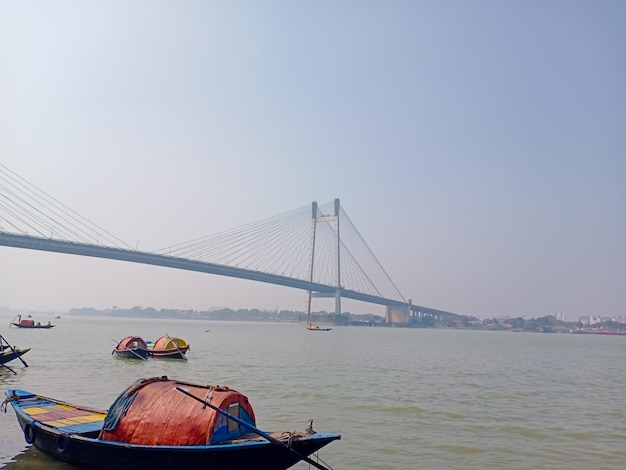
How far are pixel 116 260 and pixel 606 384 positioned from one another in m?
50.6

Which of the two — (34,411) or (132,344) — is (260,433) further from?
(132,344)

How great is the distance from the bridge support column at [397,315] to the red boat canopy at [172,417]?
106614 mm

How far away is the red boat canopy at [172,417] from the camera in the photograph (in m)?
7.98

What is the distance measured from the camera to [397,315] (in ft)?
383

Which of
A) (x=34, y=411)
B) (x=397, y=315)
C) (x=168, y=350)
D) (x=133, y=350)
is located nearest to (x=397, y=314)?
(x=397, y=315)

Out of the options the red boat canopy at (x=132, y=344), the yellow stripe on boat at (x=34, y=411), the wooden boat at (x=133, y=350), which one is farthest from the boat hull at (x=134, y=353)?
the yellow stripe on boat at (x=34, y=411)

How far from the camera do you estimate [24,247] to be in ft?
170

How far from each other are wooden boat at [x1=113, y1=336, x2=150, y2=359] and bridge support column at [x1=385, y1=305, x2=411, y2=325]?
89.5 meters

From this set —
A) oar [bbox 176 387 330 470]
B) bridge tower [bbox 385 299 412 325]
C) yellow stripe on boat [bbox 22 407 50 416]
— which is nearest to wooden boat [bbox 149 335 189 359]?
yellow stripe on boat [bbox 22 407 50 416]

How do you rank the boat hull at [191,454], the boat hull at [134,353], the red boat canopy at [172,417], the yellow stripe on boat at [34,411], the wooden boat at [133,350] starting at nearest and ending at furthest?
the boat hull at [191,454] → the red boat canopy at [172,417] → the yellow stripe on boat at [34,411] → the boat hull at [134,353] → the wooden boat at [133,350]

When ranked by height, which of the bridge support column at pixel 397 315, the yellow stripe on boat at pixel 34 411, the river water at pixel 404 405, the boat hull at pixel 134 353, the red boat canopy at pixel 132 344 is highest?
the bridge support column at pixel 397 315

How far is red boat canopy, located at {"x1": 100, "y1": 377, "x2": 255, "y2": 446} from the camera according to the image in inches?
314

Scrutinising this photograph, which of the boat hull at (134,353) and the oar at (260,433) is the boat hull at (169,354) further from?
the oar at (260,433)

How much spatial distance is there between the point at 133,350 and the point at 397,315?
310ft
